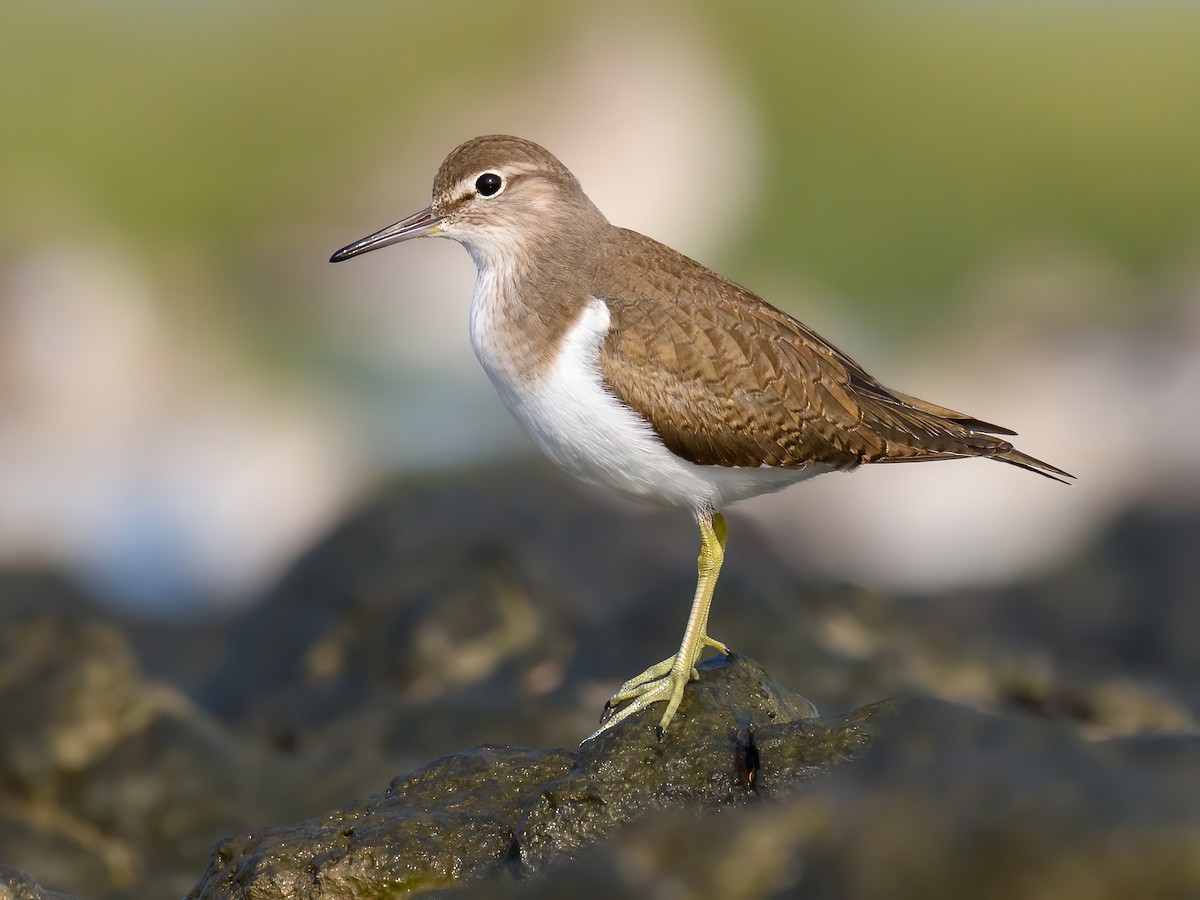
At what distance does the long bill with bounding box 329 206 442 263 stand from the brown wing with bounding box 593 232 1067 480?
3.56 feet

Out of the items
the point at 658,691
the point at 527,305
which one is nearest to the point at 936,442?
the point at 658,691

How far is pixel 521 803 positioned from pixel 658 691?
3.08ft

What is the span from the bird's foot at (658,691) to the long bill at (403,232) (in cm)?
274

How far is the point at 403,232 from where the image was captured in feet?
27.4

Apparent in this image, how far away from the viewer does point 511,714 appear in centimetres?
978

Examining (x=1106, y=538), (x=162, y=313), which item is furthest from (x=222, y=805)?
(x=162, y=313)

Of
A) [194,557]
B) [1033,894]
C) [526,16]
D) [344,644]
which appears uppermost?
[526,16]

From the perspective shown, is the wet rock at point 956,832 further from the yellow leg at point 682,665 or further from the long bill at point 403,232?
the long bill at point 403,232

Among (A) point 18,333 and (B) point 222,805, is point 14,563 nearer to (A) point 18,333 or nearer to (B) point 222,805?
(B) point 222,805

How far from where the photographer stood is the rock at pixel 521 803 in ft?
19.1

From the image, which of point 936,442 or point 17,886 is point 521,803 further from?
point 936,442

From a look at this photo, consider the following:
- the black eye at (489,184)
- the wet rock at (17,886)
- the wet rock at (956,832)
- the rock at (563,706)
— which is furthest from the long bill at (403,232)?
the wet rock at (956,832)

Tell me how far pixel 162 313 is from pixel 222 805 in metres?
26.6

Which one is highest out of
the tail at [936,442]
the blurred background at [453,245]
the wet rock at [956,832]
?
the blurred background at [453,245]
